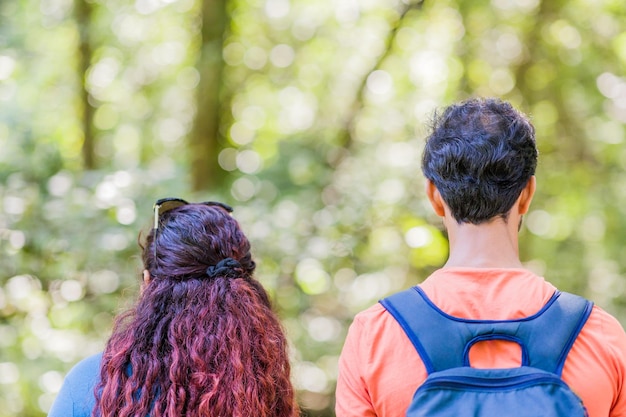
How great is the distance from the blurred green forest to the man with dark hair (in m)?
3.12

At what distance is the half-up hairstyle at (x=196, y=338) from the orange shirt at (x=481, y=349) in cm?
51

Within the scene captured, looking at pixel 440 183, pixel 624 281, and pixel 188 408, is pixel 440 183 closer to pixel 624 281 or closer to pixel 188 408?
pixel 188 408

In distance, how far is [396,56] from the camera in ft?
22.8

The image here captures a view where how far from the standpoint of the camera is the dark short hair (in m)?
1.72

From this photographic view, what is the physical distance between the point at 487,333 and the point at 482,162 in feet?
1.31

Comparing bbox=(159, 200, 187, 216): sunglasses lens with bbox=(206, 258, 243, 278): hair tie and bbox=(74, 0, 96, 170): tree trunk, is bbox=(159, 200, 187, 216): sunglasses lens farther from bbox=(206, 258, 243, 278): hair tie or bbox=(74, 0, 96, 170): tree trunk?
bbox=(74, 0, 96, 170): tree trunk

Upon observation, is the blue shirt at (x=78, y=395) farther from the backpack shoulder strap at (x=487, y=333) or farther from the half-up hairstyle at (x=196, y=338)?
the backpack shoulder strap at (x=487, y=333)

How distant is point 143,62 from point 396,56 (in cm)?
238

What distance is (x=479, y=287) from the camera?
1.69 metres

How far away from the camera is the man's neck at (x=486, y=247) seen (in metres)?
1.73

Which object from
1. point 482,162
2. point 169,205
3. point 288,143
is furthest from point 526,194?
point 288,143

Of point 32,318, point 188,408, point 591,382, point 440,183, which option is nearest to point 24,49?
point 32,318

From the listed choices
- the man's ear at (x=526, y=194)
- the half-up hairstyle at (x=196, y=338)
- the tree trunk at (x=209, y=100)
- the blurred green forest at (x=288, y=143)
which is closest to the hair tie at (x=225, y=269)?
the half-up hairstyle at (x=196, y=338)

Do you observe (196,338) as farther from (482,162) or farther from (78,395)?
(482,162)
